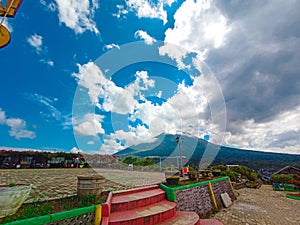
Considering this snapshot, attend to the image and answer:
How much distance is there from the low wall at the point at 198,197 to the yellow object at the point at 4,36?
443 centimetres

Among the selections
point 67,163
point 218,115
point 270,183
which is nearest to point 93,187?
point 218,115

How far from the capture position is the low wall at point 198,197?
4145 mm

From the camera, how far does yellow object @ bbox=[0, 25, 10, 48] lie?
277 centimetres

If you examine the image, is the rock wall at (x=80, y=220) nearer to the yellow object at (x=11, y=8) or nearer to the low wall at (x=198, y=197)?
the low wall at (x=198, y=197)

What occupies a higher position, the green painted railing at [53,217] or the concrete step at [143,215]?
the green painted railing at [53,217]

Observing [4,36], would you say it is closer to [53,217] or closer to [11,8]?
[11,8]

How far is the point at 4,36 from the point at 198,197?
5.92m

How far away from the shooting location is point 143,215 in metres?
2.74

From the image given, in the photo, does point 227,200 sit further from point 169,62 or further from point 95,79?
point 95,79

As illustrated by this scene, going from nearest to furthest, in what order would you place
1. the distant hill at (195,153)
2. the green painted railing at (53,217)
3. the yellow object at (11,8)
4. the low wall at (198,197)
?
the green painted railing at (53,217)
the yellow object at (11,8)
the low wall at (198,197)
the distant hill at (195,153)

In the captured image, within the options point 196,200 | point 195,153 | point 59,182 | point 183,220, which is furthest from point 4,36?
point 195,153

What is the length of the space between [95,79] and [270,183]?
1868 centimetres

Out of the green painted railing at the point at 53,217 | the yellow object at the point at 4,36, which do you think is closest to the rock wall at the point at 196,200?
the green painted railing at the point at 53,217

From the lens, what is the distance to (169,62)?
27.5 feet
